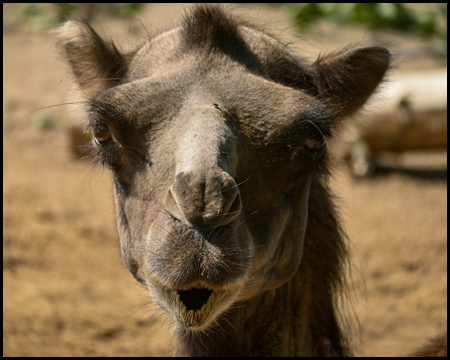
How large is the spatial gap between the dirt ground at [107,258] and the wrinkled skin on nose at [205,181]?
266 centimetres

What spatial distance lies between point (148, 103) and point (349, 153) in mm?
10346

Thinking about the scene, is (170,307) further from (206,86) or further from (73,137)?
Result: (73,137)

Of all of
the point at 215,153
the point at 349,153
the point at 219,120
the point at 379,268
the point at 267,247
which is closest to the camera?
the point at 215,153

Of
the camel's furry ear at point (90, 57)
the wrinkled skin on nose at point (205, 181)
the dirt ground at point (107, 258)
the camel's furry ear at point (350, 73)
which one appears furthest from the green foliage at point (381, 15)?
the wrinkled skin on nose at point (205, 181)

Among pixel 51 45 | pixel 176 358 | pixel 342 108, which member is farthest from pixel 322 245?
pixel 51 45

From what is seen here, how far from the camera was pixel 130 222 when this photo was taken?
12.9 feet

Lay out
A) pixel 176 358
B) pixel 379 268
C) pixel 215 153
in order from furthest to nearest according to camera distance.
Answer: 1. pixel 379 268
2. pixel 176 358
3. pixel 215 153

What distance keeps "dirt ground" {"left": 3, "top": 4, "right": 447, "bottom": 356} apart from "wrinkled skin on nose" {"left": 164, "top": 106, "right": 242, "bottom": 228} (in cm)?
266

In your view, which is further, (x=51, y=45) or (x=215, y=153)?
(x=51, y=45)

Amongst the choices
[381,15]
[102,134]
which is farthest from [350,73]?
[381,15]

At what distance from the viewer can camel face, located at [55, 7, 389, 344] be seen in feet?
10.4

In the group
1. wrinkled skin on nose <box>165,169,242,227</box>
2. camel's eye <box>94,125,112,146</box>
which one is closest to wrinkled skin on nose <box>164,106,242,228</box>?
wrinkled skin on nose <box>165,169,242,227</box>

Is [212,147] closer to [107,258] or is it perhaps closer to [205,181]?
[205,181]

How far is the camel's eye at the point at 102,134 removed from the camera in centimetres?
387
